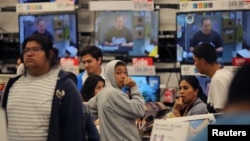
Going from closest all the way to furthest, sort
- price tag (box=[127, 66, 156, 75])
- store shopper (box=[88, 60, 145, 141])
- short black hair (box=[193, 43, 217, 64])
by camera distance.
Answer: store shopper (box=[88, 60, 145, 141]) → short black hair (box=[193, 43, 217, 64]) → price tag (box=[127, 66, 156, 75])

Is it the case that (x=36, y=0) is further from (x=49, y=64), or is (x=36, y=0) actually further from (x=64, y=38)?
(x=49, y=64)

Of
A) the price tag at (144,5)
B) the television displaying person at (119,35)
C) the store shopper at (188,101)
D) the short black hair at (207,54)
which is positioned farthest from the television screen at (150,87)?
the short black hair at (207,54)

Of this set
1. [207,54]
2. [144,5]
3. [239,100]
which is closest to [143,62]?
[144,5]

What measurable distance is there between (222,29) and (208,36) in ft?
0.68

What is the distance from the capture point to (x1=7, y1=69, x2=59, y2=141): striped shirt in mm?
3211

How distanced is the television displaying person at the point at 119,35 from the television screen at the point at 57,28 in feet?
1.66

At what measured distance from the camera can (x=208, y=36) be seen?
6.89m

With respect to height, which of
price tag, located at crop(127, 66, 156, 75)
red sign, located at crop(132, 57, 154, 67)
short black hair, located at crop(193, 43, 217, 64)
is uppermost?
short black hair, located at crop(193, 43, 217, 64)

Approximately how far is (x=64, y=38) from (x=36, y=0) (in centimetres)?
75

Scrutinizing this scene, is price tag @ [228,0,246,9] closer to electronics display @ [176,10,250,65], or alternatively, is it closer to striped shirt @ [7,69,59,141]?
electronics display @ [176,10,250,65]

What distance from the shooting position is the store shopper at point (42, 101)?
3211 mm

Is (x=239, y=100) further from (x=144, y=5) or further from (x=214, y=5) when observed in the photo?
(x=144, y=5)

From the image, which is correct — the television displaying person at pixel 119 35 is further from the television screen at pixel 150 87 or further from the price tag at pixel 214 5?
the price tag at pixel 214 5

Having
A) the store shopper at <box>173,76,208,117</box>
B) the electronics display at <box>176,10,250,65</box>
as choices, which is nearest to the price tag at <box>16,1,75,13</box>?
the electronics display at <box>176,10,250,65</box>
